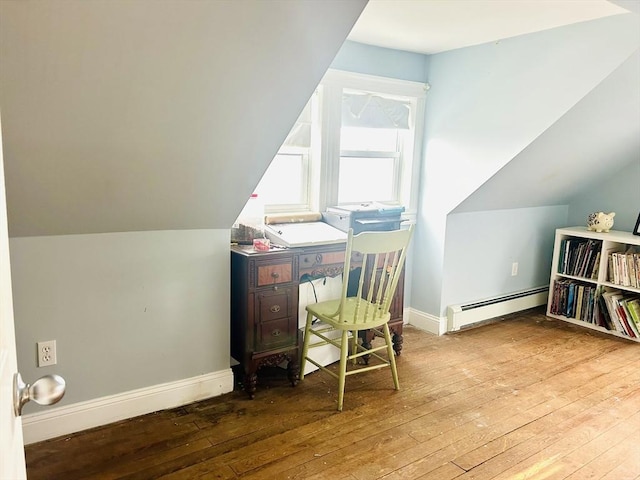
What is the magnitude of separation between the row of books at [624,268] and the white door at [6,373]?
3999 millimetres

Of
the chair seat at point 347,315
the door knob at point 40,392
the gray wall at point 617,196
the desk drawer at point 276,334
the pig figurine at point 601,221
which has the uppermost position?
the gray wall at point 617,196

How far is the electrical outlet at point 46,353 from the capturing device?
84.7 inches

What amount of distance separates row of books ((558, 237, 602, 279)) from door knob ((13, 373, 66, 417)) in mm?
4036

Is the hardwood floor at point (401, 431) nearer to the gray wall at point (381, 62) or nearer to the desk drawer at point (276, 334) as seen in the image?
the desk drawer at point (276, 334)

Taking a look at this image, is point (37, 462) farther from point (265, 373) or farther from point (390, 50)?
point (390, 50)

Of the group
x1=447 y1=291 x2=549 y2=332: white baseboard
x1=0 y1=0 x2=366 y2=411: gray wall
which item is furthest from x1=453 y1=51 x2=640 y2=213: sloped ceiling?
x1=0 y1=0 x2=366 y2=411: gray wall

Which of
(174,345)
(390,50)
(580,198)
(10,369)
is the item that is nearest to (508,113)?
(390,50)

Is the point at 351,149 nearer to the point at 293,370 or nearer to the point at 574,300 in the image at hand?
the point at 293,370

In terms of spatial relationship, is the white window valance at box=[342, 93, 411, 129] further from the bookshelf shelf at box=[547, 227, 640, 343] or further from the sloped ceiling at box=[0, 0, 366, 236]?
the bookshelf shelf at box=[547, 227, 640, 343]

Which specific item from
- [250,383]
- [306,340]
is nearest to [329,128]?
[306,340]

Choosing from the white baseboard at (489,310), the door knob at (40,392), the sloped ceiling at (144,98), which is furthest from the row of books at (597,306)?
the door knob at (40,392)

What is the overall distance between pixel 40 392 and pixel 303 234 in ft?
6.81

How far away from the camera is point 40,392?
79 cm

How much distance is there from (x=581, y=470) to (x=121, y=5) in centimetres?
244
